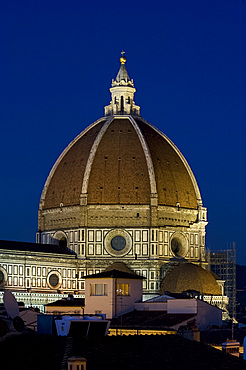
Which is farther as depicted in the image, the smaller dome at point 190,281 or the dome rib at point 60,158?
the dome rib at point 60,158

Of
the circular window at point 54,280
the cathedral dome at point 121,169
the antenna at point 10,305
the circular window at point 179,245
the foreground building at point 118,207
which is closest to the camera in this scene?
the antenna at point 10,305

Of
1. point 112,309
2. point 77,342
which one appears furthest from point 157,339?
point 112,309

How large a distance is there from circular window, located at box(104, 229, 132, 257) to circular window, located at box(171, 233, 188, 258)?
4.39m

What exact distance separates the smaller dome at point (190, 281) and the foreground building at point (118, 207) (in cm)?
213

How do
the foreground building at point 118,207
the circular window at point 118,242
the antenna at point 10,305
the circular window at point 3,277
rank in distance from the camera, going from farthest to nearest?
the circular window at point 118,242, the foreground building at point 118,207, the circular window at point 3,277, the antenna at point 10,305

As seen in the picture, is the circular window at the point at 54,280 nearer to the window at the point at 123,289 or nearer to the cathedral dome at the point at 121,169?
the cathedral dome at the point at 121,169

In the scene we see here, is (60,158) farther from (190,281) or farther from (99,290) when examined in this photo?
(99,290)

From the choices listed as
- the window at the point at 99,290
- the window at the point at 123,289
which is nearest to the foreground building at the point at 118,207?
the window at the point at 123,289

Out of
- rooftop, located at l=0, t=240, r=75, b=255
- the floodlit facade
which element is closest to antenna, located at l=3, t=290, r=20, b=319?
rooftop, located at l=0, t=240, r=75, b=255

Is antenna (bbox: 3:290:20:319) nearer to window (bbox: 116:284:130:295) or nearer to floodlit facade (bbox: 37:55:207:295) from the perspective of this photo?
window (bbox: 116:284:130:295)

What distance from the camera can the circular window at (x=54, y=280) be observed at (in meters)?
81.9

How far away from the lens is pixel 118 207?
85.8 m

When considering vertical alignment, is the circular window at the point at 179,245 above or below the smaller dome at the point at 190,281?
above

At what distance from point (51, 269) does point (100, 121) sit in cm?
1462
